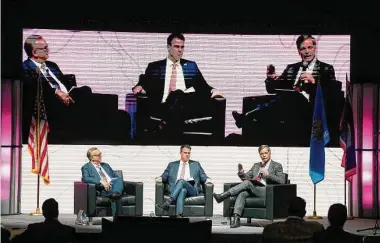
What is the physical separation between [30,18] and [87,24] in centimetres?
79

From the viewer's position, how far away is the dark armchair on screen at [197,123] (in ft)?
39.4

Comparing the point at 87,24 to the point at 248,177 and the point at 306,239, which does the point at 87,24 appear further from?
the point at 306,239

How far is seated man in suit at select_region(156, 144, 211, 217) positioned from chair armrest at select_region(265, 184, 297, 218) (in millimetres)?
822

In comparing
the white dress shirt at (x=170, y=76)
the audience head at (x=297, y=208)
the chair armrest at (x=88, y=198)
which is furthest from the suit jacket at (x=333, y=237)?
the white dress shirt at (x=170, y=76)

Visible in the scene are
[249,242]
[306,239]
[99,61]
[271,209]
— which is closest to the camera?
[306,239]

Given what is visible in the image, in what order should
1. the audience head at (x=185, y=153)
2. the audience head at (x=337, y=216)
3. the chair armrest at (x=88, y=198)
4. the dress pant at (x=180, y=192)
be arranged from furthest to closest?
the audience head at (x=185, y=153) → the dress pant at (x=180, y=192) → the chair armrest at (x=88, y=198) → the audience head at (x=337, y=216)

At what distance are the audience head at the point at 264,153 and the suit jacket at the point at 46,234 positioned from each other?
536 cm

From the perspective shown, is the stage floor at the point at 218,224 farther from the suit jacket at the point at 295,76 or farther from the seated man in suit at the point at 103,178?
the suit jacket at the point at 295,76

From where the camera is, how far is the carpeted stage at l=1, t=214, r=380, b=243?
30.9 feet

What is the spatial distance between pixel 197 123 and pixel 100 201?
2.06 metres

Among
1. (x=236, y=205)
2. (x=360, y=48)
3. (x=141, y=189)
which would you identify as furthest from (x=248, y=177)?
(x=360, y=48)

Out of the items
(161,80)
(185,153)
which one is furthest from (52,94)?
(185,153)

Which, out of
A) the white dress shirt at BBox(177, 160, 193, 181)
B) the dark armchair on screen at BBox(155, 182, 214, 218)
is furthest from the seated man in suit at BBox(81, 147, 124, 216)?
the white dress shirt at BBox(177, 160, 193, 181)

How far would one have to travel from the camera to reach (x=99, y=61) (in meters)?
12.0
